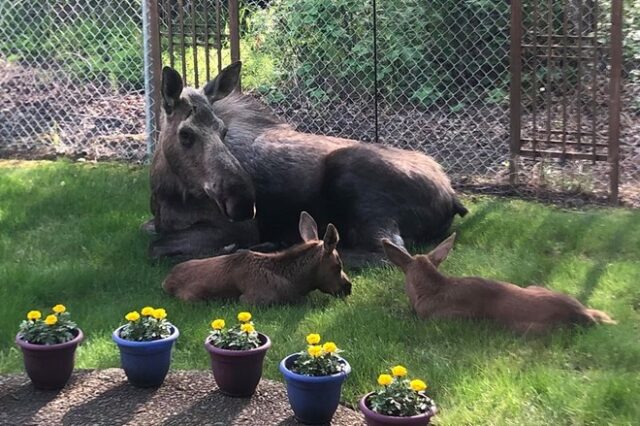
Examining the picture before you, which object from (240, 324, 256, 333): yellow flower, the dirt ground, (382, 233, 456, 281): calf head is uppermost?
(382, 233, 456, 281): calf head

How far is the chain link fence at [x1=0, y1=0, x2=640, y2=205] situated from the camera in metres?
9.69

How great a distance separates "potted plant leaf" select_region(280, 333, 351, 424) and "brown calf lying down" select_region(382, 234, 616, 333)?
131cm

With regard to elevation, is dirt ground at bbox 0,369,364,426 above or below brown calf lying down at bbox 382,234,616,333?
below

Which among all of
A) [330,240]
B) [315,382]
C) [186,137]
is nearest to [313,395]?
[315,382]

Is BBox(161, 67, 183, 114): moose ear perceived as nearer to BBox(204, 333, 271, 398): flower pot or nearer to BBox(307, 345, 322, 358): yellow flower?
BBox(204, 333, 271, 398): flower pot

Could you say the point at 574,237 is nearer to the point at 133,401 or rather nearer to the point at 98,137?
the point at 133,401

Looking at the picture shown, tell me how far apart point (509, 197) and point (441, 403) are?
13.8 ft

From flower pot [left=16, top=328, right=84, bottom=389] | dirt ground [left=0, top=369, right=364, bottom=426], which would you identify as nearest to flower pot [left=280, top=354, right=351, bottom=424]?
dirt ground [left=0, top=369, right=364, bottom=426]

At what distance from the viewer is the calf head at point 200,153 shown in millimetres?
6512

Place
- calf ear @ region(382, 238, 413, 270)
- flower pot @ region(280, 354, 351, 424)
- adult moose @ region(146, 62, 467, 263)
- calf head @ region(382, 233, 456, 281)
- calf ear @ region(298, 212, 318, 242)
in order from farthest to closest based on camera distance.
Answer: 1. adult moose @ region(146, 62, 467, 263)
2. calf ear @ region(298, 212, 318, 242)
3. calf ear @ region(382, 238, 413, 270)
4. calf head @ region(382, 233, 456, 281)
5. flower pot @ region(280, 354, 351, 424)

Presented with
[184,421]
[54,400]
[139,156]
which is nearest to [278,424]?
[184,421]

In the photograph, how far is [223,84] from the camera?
24.0ft

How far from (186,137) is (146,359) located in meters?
2.64

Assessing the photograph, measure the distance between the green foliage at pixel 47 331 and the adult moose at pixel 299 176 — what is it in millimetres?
2140
